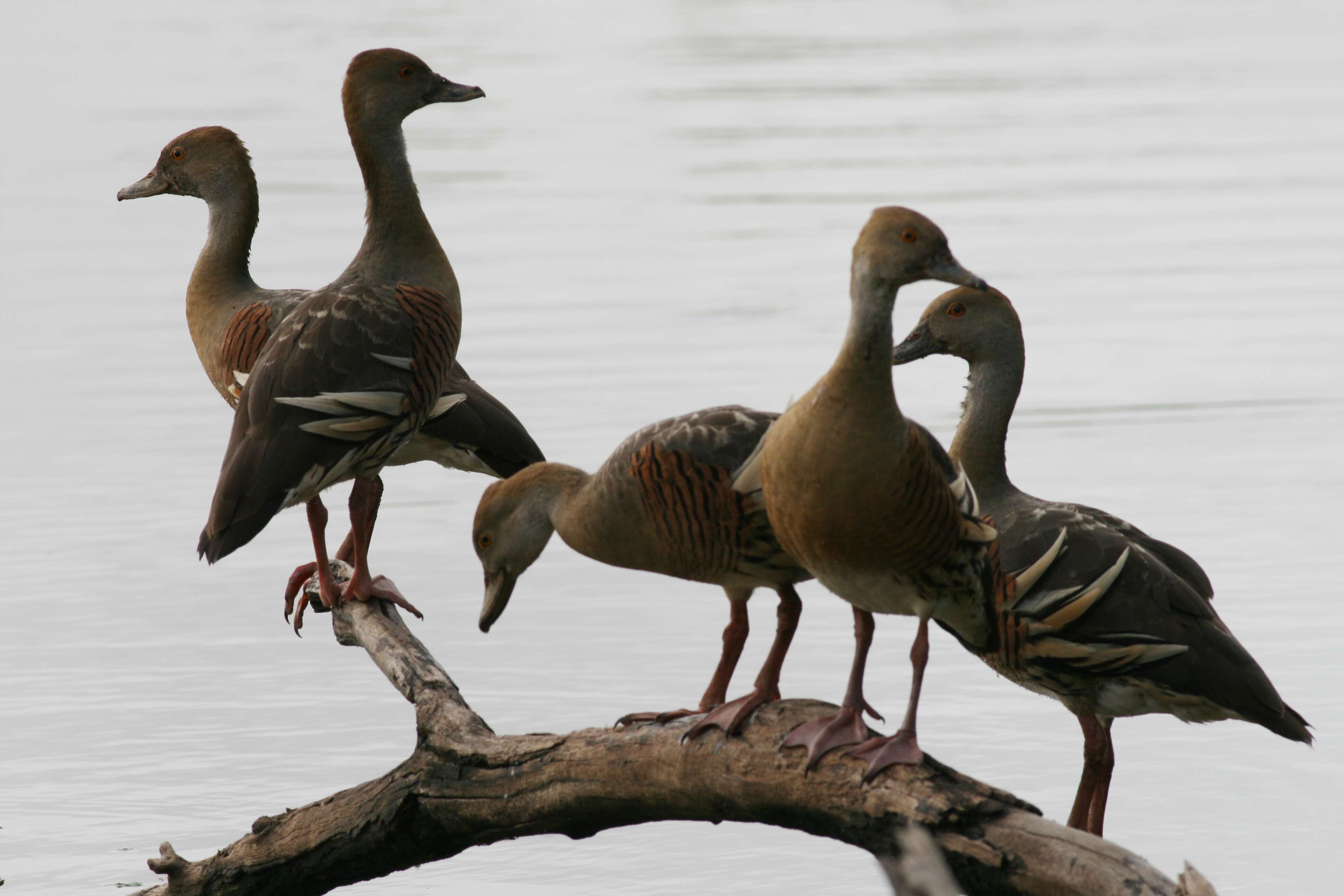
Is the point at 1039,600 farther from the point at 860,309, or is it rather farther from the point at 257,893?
the point at 257,893

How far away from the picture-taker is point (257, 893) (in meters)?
5.87

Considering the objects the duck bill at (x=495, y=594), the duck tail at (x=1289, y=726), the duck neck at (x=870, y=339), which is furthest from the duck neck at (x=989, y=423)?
the duck neck at (x=870, y=339)

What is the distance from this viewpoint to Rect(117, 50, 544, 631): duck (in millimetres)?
6918

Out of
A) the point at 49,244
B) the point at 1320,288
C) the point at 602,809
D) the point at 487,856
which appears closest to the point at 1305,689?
the point at 487,856

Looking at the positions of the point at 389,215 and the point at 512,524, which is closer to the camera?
the point at 512,524

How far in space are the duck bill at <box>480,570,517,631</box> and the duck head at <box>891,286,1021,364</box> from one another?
1.84 m

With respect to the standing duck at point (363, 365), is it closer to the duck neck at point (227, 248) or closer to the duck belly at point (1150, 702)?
the duck neck at point (227, 248)

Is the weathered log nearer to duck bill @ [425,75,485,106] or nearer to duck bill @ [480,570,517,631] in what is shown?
duck bill @ [480,570,517,631]

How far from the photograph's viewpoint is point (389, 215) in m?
6.93

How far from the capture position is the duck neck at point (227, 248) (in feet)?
25.8

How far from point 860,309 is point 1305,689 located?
4660 mm

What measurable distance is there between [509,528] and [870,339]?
133 cm

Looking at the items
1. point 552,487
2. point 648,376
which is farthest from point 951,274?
point 648,376

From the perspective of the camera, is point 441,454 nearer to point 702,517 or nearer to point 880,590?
point 702,517
